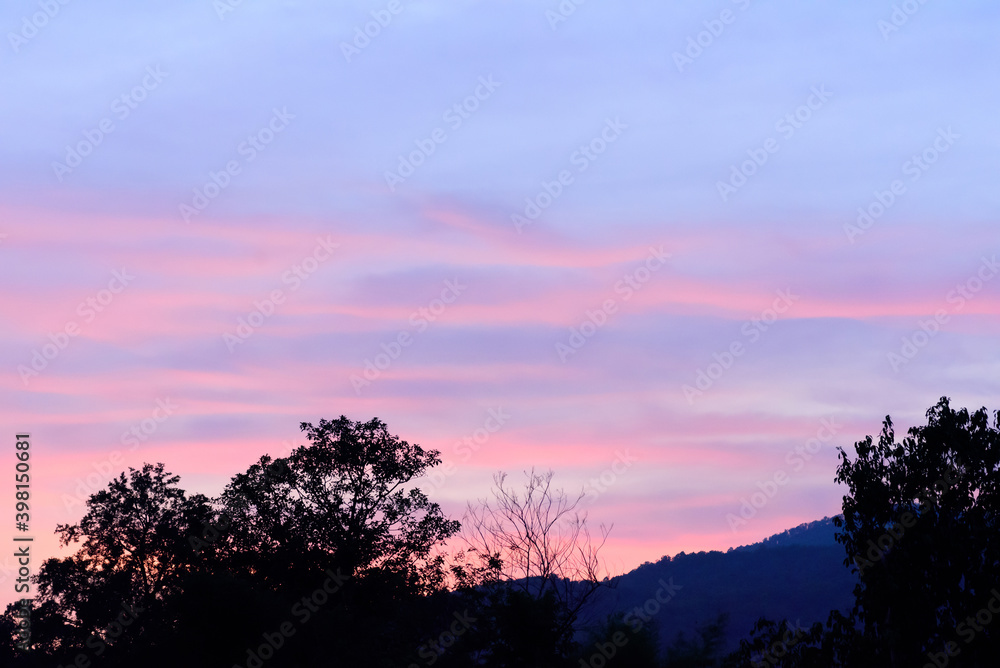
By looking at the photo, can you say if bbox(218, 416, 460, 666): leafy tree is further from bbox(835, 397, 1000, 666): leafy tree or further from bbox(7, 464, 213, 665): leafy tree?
bbox(835, 397, 1000, 666): leafy tree

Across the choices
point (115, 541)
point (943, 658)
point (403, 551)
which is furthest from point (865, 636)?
point (115, 541)

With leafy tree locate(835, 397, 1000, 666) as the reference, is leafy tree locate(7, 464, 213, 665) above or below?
above

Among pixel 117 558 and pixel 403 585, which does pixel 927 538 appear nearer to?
pixel 403 585

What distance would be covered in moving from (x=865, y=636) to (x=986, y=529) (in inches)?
176

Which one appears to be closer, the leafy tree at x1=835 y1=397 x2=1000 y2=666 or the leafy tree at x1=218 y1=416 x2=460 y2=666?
the leafy tree at x1=835 y1=397 x2=1000 y2=666

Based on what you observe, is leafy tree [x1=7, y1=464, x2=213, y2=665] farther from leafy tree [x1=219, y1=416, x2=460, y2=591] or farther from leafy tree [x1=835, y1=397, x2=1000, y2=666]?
leafy tree [x1=835, y1=397, x2=1000, y2=666]

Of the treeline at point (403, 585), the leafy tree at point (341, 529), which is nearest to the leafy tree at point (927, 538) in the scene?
the treeline at point (403, 585)

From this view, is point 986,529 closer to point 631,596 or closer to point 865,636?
point 865,636

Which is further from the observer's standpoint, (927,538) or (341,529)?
(341,529)

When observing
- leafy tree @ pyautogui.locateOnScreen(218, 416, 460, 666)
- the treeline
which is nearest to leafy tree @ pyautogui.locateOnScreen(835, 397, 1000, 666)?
the treeline

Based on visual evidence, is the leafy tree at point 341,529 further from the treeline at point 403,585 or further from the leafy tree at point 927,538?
the leafy tree at point 927,538

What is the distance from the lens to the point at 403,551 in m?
49.0

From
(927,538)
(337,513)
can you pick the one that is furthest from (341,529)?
(927,538)

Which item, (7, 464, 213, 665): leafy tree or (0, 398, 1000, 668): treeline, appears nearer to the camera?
(0, 398, 1000, 668): treeline
